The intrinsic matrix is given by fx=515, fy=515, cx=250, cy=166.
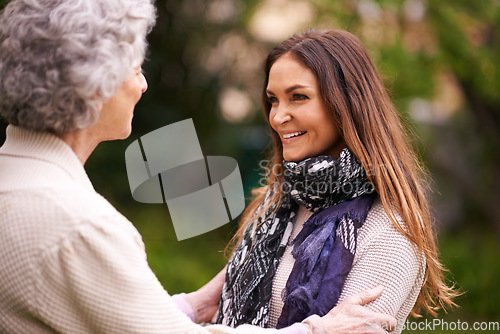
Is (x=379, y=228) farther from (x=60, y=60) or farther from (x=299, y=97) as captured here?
(x=60, y=60)

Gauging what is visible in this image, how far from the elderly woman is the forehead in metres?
0.79

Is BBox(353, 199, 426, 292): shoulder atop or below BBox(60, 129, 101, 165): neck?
below

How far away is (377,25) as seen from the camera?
5.11 metres

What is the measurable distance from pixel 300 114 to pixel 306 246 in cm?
53

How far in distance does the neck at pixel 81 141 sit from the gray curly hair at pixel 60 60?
3 cm

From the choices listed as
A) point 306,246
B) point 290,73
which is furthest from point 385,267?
point 290,73

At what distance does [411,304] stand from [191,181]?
113 inches

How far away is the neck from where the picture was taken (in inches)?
55.3

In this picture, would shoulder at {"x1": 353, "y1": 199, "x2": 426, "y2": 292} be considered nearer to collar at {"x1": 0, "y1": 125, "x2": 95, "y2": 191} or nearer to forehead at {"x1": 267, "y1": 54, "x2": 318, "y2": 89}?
forehead at {"x1": 267, "y1": 54, "x2": 318, "y2": 89}

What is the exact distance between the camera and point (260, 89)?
6.56 metres

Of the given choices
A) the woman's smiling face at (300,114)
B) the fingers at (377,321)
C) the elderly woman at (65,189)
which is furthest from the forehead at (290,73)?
the fingers at (377,321)

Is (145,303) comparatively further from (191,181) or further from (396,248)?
(191,181)

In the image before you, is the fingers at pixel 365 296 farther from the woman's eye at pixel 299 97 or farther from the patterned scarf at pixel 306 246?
the woman's eye at pixel 299 97

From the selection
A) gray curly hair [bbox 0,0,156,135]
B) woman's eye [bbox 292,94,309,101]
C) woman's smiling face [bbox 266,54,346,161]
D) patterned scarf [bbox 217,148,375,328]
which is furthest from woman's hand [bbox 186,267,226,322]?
gray curly hair [bbox 0,0,156,135]
